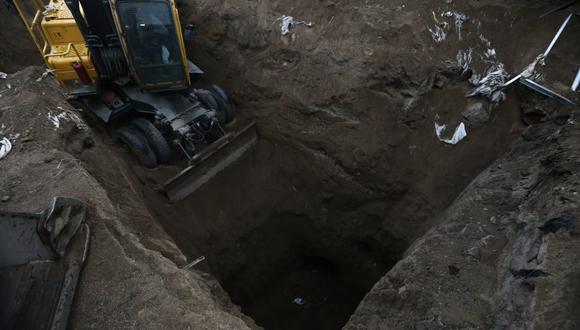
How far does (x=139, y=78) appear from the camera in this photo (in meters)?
6.08

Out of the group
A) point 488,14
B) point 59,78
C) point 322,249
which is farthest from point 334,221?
point 59,78

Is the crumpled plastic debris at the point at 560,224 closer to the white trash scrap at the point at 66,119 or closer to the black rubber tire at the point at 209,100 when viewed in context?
the black rubber tire at the point at 209,100

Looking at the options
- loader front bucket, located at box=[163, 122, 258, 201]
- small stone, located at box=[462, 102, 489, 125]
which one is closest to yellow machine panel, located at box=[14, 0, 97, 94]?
loader front bucket, located at box=[163, 122, 258, 201]

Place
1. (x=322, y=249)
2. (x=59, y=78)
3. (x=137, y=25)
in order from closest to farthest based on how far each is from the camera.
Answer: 1. (x=137, y=25)
2. (x=59, y=78)
3. (x=322, y=249)

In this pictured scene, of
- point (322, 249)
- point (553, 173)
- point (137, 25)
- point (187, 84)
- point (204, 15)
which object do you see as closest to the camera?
point (553, 173)

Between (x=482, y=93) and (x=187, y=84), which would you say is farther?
(x=187, y=84)

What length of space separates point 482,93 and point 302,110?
2.87 metres

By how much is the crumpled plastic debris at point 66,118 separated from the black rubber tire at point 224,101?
7.83ft

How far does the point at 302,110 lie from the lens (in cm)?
657

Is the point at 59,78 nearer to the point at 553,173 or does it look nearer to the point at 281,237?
the point at 281,237

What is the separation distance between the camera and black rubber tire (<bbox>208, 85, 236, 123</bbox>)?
6.91 meters

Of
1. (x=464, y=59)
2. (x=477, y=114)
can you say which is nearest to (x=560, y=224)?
(x=477, y=114)

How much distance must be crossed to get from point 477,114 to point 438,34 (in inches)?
59.5

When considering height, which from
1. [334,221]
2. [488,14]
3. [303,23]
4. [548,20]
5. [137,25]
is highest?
[548,20]
